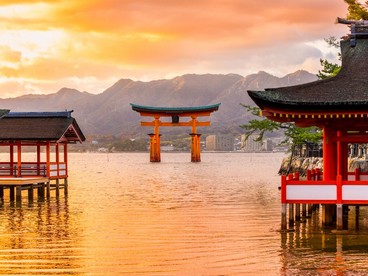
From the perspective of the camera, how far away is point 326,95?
23.9 metres

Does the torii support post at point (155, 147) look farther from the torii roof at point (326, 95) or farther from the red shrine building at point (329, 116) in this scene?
the torii roof at point (326, 95)

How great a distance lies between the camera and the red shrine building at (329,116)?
23.6 m

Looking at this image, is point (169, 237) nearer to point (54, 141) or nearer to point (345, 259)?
point (345, 259)

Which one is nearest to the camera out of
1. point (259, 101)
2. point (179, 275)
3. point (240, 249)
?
point (179, 275)

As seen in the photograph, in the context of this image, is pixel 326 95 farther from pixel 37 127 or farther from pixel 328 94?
pixel 37 127

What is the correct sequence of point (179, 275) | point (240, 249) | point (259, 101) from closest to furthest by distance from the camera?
1. point (179, 275)
2. point (240, 249)
3. point (259, 101)

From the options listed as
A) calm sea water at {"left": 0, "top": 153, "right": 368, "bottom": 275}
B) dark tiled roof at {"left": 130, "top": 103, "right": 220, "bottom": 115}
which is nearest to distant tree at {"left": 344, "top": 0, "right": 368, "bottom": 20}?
calm sea water at {"left": 0, "top": 153, "right": 368, "bottom": 275}

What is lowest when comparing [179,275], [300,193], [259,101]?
[179,275]

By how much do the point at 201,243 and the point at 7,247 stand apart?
5820 millimetres

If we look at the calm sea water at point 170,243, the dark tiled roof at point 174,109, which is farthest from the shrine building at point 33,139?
the dark tiled roof at point 174,109

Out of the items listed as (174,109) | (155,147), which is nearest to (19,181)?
(174,109)

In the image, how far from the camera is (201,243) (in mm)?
23219

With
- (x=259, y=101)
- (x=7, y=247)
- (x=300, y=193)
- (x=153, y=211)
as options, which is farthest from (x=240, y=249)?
(x=153, y=211)

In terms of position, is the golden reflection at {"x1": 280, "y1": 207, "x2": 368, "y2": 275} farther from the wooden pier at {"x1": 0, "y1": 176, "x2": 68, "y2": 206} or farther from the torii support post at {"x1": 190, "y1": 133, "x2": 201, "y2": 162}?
the torii support post at {"x1": 190, "y1": 133, "x2": 201, "y2": 162}
